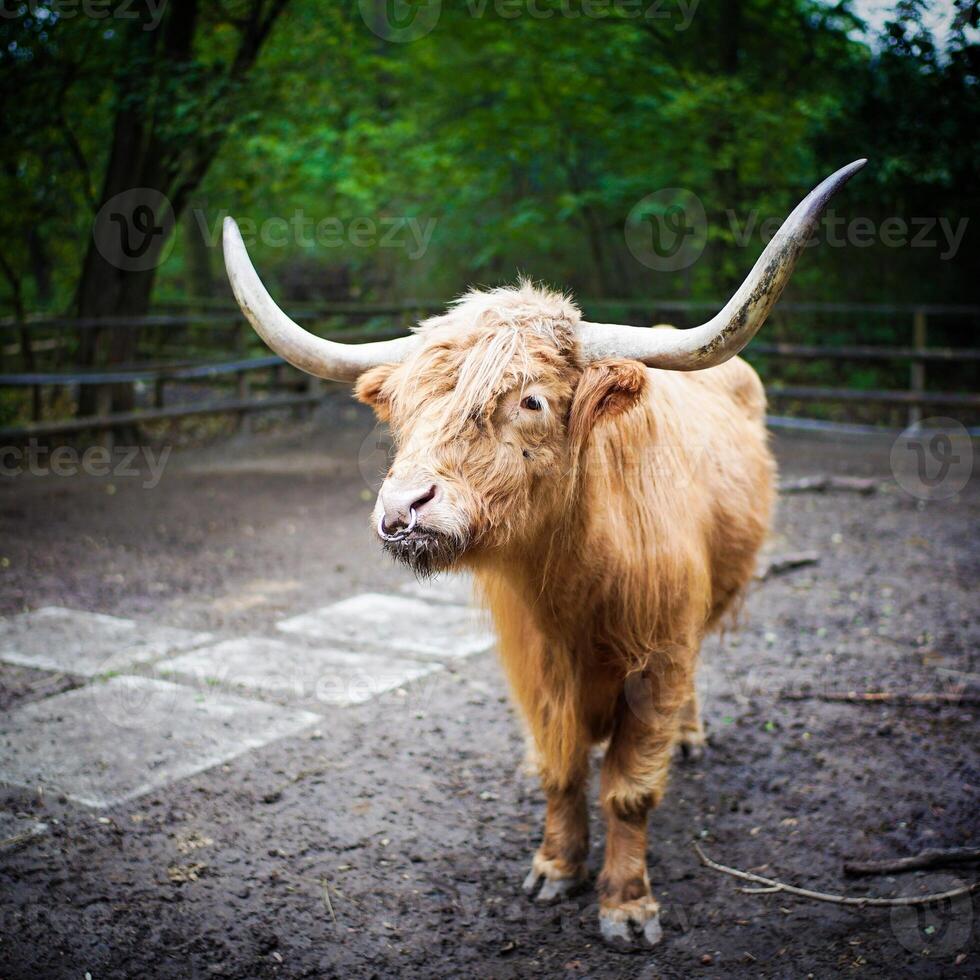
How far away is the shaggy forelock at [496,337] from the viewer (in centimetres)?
245

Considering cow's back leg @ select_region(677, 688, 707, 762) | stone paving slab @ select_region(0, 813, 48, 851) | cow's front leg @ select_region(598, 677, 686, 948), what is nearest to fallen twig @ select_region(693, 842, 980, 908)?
cow's front leg @ select_region(598, 677, 686, 948)

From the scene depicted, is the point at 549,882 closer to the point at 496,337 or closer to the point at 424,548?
the point at 424,548

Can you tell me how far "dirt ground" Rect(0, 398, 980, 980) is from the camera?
2.76m

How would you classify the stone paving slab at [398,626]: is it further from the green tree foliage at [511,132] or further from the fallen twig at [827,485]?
the green tree foliage at [511,132]

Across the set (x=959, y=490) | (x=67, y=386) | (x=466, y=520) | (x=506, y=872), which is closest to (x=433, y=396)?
(x=466, y=520)

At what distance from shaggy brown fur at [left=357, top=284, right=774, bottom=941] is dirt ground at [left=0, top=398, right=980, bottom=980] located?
1.01 ft

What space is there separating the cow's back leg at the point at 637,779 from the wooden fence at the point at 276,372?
21.1ft

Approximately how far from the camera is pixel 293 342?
2900 mm

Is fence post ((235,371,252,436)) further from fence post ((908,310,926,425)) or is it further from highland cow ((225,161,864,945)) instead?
highland cow ((225,161,864,945))

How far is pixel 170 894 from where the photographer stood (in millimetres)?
2967

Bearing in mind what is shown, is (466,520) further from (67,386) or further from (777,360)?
(777,360)

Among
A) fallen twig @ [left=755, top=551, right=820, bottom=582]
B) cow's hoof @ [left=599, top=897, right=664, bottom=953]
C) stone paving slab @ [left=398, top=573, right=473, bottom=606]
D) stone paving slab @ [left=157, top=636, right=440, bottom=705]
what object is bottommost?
cow's hoof @ [left=599, top=897, right=664, bottom=953]

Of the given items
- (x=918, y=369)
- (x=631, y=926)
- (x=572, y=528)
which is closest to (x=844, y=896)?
(x=631, y=926)

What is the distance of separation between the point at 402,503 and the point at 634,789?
4.32 ft
